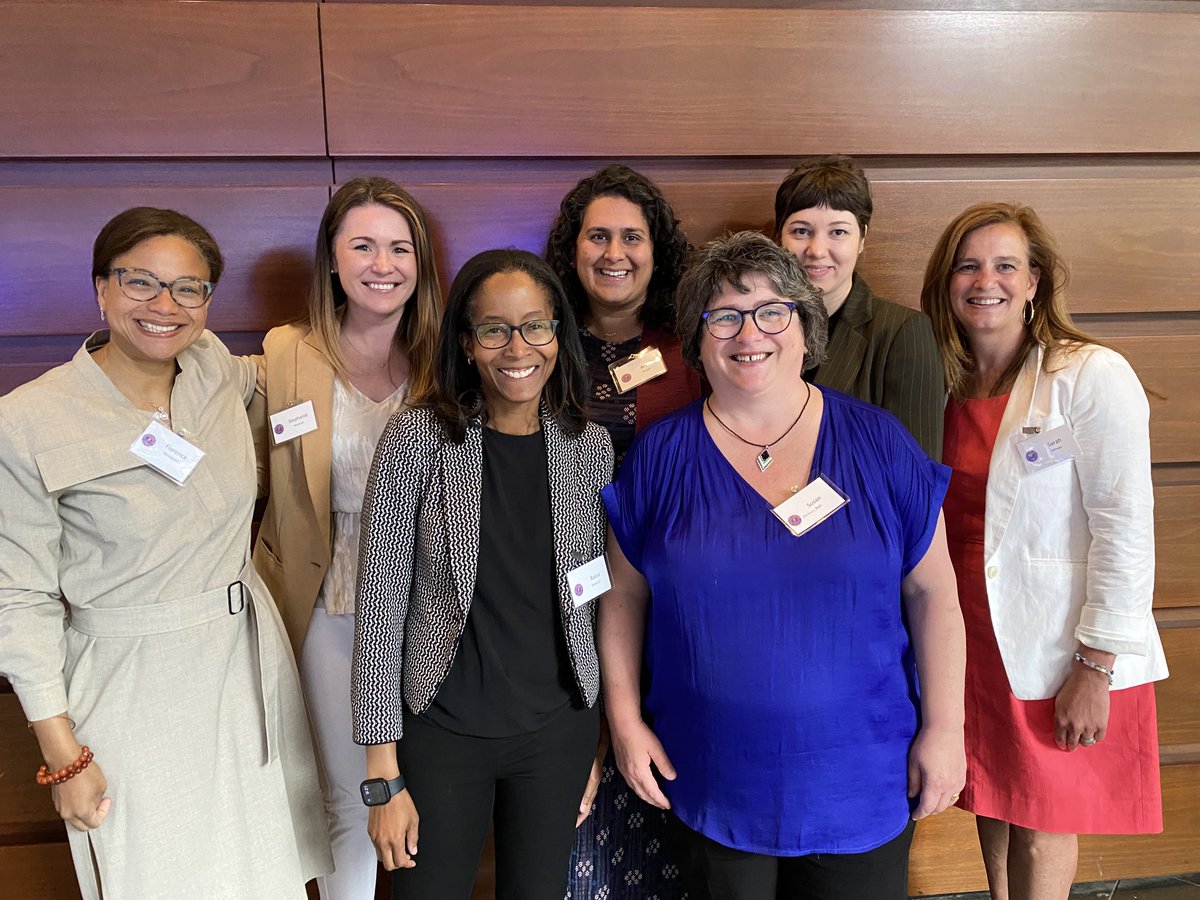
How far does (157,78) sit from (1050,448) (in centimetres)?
245

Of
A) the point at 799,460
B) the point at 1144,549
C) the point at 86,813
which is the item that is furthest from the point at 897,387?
the point at 86,813

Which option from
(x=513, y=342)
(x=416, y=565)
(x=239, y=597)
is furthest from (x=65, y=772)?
(x=513, y=342)

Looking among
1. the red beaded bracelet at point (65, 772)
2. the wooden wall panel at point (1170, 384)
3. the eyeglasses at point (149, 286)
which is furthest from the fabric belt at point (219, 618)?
the wooden wall panel at point (1170, 384)

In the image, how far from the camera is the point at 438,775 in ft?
4.77

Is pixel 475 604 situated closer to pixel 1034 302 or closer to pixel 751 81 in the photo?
pixel 1034 302

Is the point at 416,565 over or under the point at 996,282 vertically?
under

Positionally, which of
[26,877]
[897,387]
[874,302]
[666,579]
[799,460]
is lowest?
[26,877]

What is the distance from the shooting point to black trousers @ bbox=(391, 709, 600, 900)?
1.46 metres

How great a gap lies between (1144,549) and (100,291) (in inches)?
91.8

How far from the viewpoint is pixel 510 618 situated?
1.47 metres

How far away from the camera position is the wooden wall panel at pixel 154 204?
6.82ft

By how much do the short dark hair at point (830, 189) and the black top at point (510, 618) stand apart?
933mm

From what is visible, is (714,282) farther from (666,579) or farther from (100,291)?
(100,291)

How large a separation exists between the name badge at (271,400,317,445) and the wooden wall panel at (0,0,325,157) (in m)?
0.80
